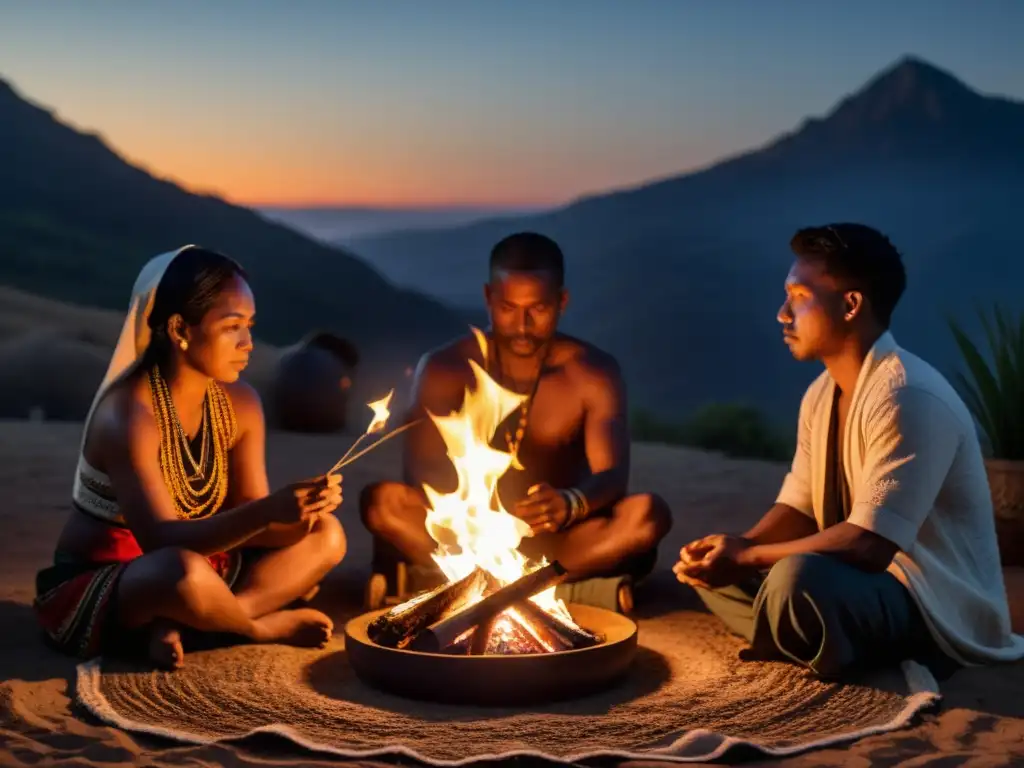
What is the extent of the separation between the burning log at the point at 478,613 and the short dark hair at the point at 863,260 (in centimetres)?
178

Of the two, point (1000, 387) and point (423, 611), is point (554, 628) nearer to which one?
point (423, 611)

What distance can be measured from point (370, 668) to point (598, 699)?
0.91m

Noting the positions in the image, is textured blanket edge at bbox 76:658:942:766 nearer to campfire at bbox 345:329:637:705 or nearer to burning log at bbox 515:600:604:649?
campfire at bbox 345:329:637:705

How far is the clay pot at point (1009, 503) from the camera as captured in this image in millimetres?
7285

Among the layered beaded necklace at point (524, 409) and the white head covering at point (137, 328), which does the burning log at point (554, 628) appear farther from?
the white head covering at point (137, 328)

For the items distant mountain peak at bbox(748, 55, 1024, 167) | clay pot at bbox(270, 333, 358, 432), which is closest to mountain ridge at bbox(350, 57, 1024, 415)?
distant mountain peak at bbox(748, 55, 1024, 167)

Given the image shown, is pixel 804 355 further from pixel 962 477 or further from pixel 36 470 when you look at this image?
pixel 36 470

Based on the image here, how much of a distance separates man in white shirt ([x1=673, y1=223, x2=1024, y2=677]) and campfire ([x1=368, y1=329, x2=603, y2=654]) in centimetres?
60

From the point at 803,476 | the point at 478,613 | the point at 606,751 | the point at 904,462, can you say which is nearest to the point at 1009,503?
the point at 803,476

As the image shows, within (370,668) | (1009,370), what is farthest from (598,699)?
(1009,370)

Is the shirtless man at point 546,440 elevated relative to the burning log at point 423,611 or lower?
elevated

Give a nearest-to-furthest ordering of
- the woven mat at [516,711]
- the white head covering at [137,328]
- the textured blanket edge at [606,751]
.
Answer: the textured blanket edge at [606,751]
the woven mat at [516,711]
the white head covering at [137,328]

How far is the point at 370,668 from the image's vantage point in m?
4.67

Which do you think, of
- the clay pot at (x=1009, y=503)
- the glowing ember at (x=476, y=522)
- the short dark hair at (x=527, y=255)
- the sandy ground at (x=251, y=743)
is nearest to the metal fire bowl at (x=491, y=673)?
the glowing ember at (x=476, y=522)
